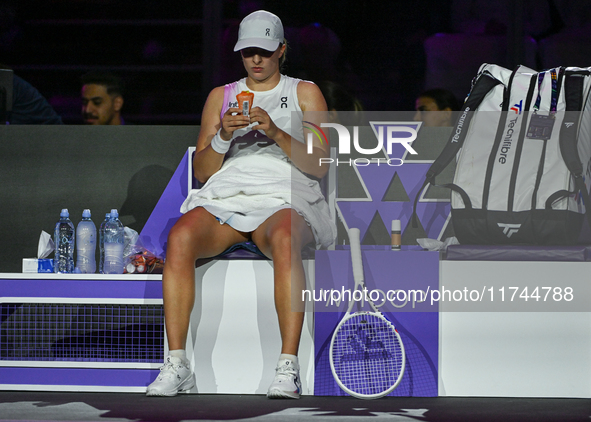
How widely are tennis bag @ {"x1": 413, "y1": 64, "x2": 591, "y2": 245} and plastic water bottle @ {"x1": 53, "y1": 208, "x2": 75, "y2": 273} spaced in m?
1.36

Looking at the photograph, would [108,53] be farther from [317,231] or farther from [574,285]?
[574,285]

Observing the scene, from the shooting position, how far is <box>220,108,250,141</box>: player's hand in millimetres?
2369

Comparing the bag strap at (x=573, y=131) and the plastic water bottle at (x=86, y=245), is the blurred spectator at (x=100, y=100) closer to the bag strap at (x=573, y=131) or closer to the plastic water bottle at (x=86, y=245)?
the plastic water bottle at (x=86, y=245)

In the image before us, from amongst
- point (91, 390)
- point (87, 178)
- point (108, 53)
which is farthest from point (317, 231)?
point (108, 53)

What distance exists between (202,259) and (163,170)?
0.92 meters

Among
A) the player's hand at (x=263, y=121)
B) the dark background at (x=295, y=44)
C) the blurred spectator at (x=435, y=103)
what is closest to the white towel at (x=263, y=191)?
the player's hand at (x=263, y=121)

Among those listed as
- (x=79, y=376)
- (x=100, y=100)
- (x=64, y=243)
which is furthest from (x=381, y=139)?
(x=100, y=100)

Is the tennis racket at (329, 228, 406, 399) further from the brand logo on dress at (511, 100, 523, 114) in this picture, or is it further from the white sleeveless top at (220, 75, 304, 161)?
the brand logo on dress at (511, 100, 523, 114)

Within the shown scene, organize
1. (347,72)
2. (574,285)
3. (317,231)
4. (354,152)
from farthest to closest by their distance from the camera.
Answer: (347,72)
(354,152)
(317,231)
(574,285)

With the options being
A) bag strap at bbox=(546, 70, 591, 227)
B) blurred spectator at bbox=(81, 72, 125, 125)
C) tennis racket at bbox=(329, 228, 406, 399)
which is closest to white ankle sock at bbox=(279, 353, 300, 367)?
tennis racket at bbox=(329, 228, 406, 399)

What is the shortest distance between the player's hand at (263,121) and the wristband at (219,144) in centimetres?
13

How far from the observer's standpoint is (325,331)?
2385mm

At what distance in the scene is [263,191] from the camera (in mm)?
2463

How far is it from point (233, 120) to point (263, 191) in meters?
0.26
